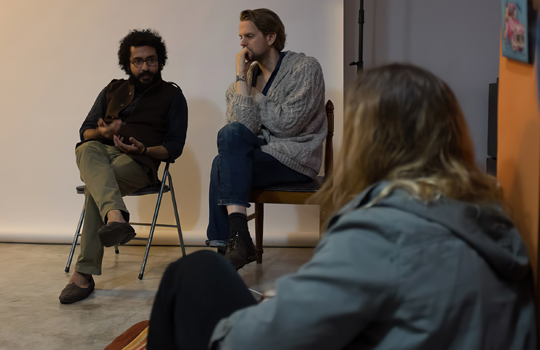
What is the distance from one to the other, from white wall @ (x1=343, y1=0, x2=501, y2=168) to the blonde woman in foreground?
2718 millimetres

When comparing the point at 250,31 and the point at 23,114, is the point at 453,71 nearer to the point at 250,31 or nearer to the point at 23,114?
the point at 250,31

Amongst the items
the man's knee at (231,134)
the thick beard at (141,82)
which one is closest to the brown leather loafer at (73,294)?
the man's knee at (231,134)

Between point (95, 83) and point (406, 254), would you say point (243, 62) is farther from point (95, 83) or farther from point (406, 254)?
point (406, 254)

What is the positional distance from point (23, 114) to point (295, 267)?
7.05ft

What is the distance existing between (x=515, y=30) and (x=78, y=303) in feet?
6.59

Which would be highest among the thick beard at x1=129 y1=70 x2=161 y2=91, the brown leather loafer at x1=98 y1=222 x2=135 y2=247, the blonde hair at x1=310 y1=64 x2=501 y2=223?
the thick beard at x1=129 y1=70 x2=161 y2=91

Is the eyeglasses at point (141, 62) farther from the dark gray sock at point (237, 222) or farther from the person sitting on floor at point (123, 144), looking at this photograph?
the dark gray sock at point (237, 222)

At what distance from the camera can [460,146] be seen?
79 cm

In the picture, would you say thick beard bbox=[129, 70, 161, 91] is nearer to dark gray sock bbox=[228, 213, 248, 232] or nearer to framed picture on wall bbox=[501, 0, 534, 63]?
dark gray sock bbox=[228, 213, 248, 232]

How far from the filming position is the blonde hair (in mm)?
749

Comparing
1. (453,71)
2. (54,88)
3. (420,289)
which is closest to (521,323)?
(420,289)

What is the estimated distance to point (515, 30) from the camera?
0.96 meters

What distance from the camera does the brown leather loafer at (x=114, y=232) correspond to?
216 cm

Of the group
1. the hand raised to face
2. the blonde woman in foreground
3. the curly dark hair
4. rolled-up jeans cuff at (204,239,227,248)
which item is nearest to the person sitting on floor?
the curly dark hair
